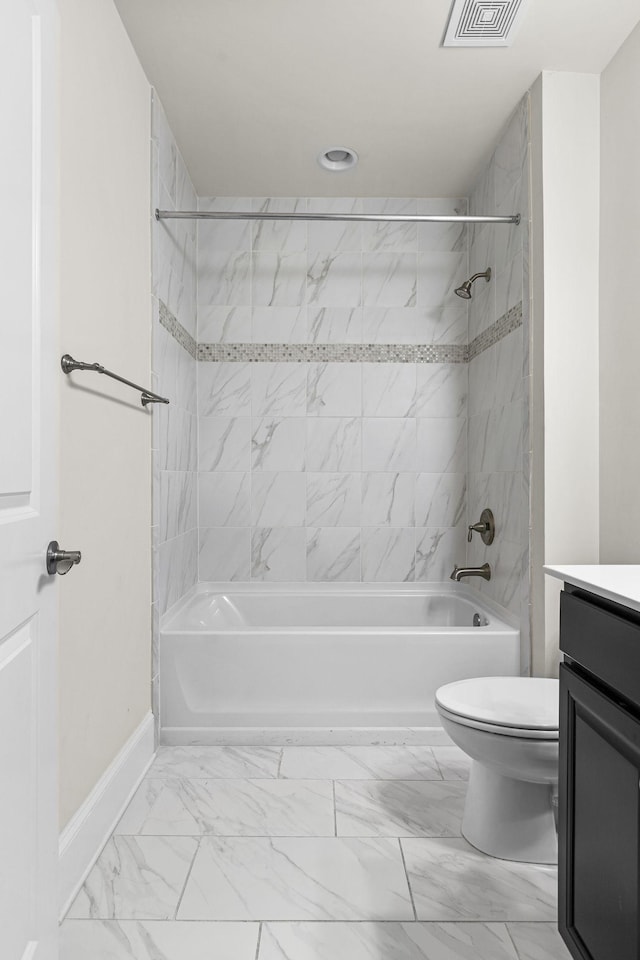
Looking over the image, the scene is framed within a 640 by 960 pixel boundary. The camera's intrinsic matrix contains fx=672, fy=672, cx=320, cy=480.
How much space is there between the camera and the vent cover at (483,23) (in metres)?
1.97

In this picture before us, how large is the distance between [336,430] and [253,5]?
190 cm

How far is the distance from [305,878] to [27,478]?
1248 millimetres

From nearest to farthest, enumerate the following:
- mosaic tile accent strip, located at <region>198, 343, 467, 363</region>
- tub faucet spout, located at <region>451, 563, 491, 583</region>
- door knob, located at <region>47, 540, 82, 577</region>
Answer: door knob, located at <region>47, 540, 82, 577</region>
tub faucet spout, located at <region>451, 563, 491, 583</region>
mosaic tile accent strip, located at <region>198, 343, 467, 363</region>

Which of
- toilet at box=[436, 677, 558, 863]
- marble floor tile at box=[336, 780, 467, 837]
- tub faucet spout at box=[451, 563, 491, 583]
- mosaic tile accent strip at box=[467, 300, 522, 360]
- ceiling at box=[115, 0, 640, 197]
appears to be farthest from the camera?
tub faucet spout at box=[451, 563, 491, 583]

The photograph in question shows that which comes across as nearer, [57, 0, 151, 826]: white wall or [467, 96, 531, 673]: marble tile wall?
[57, 0, 151, 826]: white wall

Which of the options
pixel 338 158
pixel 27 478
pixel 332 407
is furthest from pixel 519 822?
pixel 338 158

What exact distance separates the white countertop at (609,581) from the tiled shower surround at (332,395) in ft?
6.89

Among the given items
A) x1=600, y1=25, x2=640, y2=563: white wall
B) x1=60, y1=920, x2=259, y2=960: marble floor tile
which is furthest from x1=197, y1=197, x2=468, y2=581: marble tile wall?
x1=60, y1=920, x2=259, y2=960: marble floor tile

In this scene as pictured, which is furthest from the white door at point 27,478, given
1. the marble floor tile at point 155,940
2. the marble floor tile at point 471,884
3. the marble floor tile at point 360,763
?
the marble floor tile at point 360,763

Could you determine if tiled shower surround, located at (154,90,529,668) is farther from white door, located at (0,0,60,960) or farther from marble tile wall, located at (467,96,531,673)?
white door, located at (0,0,60,960)

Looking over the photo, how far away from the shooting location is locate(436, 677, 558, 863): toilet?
1.69 meters

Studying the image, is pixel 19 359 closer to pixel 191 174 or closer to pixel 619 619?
pixel 619 619

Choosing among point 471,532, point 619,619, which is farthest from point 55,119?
point 471,532

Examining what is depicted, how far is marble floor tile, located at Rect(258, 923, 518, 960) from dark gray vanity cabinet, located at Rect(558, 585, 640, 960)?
28 centimetres
